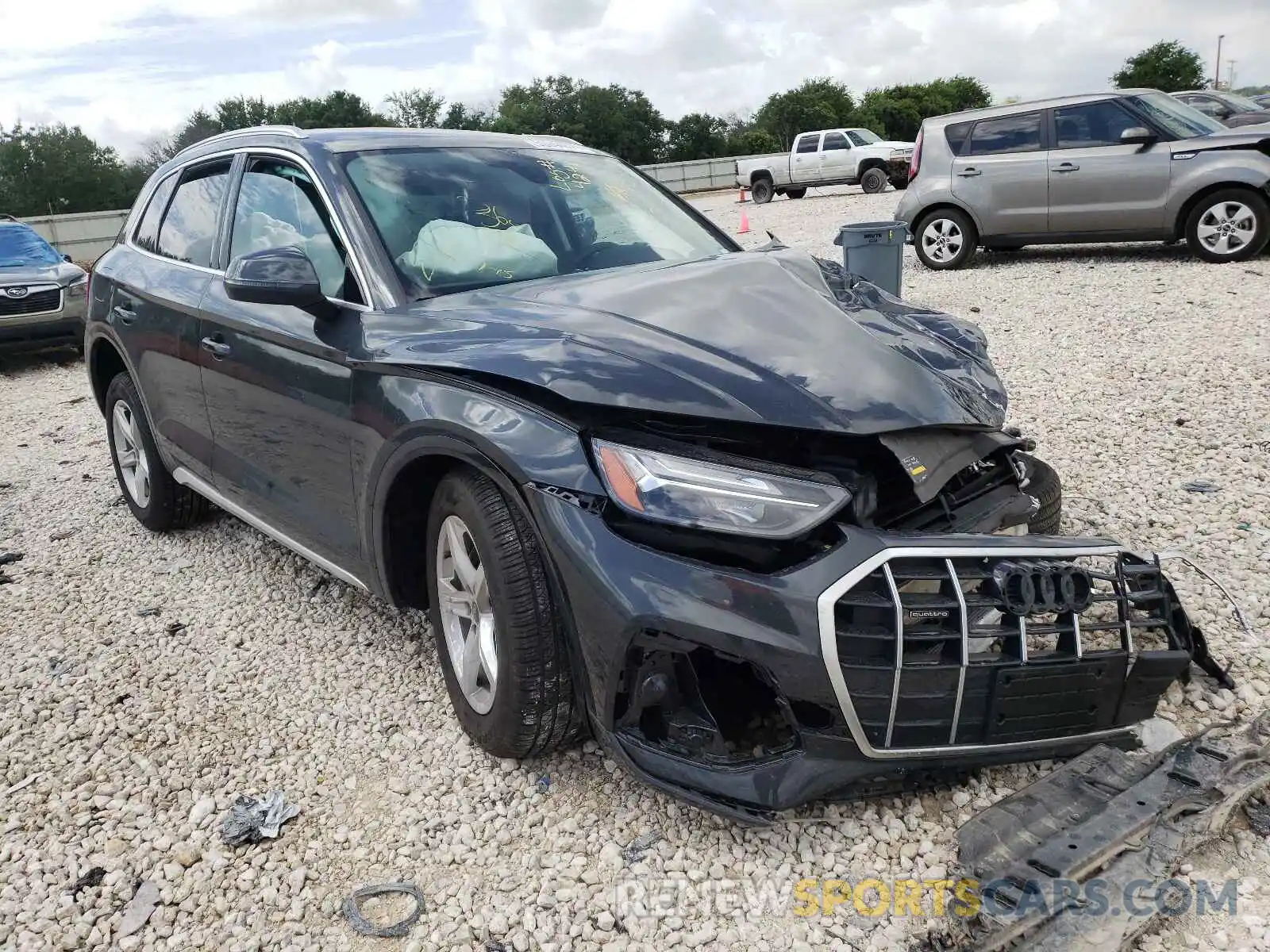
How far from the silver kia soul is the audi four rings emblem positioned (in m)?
8.79

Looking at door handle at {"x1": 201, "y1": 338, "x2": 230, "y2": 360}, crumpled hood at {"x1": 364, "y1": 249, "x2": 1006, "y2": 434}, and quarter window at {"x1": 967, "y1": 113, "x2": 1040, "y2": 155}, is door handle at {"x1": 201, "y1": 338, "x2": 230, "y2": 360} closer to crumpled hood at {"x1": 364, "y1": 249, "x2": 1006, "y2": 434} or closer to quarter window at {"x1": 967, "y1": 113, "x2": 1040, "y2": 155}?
crumpled hood at {"x1": 364, "y1": 249, "x2": 1006, "y2": 434}

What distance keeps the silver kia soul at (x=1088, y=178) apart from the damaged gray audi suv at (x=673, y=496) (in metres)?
7.81

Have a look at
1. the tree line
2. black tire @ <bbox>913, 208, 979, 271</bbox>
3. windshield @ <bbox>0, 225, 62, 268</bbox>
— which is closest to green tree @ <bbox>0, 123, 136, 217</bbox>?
the tree line

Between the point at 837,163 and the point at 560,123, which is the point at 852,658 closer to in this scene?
the point at 837,163

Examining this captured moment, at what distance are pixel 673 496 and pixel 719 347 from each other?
463mm

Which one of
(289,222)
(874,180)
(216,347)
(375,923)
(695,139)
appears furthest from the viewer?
(695,139)

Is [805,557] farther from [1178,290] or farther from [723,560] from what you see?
A: [1178,290]

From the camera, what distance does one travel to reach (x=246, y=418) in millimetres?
3402

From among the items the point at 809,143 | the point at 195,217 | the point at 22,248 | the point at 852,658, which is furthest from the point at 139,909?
the point at 809,143

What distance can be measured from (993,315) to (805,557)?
22.9 feet

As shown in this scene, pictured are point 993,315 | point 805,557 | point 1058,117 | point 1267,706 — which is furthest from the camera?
point 1058,117

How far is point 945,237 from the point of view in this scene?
10758mm

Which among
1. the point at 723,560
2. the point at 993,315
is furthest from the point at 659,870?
the point at 993,315

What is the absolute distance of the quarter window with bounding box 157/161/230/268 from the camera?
12.7 feet
